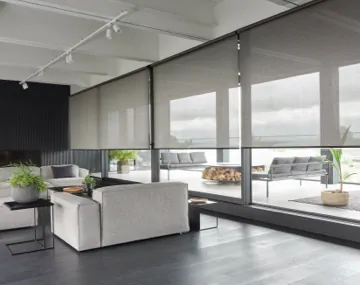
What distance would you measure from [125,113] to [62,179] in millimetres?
2209

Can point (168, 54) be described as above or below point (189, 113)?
above

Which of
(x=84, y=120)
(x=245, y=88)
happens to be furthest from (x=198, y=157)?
(x=84, y=120)

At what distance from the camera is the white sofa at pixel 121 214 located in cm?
397

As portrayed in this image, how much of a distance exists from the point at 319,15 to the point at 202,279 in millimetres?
3046

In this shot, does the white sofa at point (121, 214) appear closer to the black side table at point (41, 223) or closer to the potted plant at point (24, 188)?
the black side table at point (41, 223)

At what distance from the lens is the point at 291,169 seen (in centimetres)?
599

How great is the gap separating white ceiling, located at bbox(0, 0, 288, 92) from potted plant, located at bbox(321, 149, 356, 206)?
2.22 meters

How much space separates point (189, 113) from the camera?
5945 millimetres

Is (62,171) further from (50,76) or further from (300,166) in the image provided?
→ (300,166)

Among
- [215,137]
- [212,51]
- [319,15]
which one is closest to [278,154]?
[215,137]

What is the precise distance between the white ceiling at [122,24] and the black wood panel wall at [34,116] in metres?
2.50

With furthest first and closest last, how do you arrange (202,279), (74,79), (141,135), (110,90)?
(74,79) → (110,90) → (141,135) → (202,279)

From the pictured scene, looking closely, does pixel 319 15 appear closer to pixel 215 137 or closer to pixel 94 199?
pixel 215 137

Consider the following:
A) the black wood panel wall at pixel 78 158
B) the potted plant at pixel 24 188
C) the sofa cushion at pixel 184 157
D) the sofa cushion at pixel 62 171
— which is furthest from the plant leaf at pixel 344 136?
the black wood panel wall at pixel 78 158
